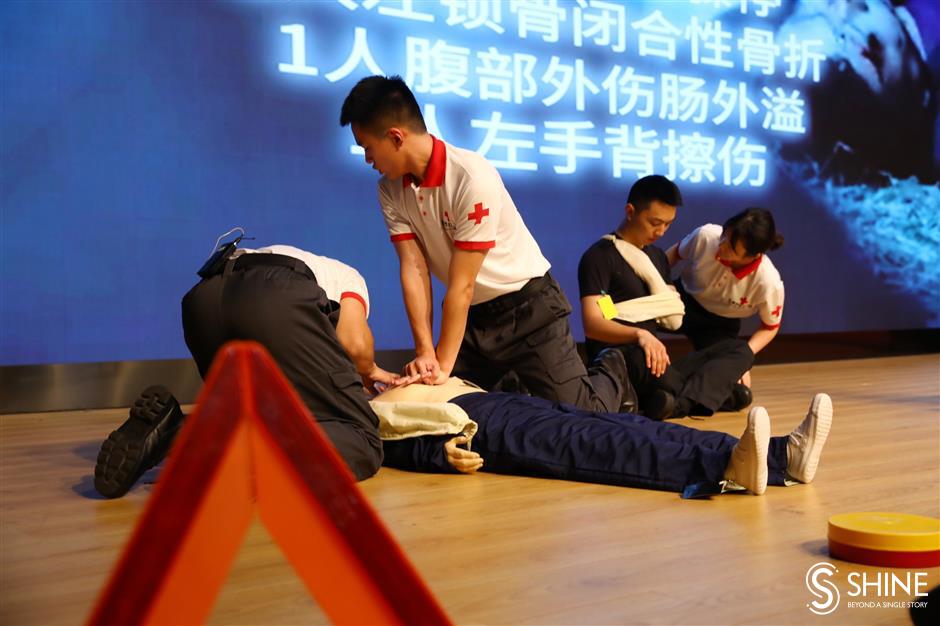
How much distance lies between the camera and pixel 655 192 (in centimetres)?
323

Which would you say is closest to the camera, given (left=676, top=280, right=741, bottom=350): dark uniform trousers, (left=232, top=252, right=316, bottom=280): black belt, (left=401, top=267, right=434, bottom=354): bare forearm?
(left=232, top=252, right=316, bottom=280): black belt

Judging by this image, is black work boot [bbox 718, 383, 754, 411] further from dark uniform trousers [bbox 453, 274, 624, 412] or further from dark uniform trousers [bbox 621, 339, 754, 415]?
dark uniform trousers [bbox 453, 274, 624, 412]

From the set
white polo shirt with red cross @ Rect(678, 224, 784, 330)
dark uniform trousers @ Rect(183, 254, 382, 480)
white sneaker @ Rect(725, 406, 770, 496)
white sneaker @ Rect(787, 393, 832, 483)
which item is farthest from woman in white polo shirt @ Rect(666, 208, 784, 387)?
dark uniform trousers @ Rect(183, 254, 382, 480)

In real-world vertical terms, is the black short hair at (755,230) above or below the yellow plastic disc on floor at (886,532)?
above

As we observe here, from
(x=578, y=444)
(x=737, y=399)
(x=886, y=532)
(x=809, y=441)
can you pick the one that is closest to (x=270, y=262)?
(x=578, y=444)

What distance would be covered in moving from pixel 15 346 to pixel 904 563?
303 centimetres

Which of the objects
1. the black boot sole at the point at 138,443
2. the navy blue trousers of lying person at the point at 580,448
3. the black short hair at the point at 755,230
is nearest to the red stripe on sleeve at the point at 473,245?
the navy blue trousers of lying person at the point at 580,448

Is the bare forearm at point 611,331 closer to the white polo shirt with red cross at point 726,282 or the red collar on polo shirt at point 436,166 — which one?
the white polo shirt with red cross at point 726,282

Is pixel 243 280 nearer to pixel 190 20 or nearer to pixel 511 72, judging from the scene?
pixel 190 20

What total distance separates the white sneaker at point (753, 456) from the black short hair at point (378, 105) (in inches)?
43.8

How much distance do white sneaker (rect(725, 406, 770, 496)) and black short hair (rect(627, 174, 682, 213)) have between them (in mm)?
1452

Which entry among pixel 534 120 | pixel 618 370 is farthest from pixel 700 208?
pixel 618 370

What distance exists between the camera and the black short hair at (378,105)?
235 cm

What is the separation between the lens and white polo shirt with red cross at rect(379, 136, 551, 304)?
2451mm
